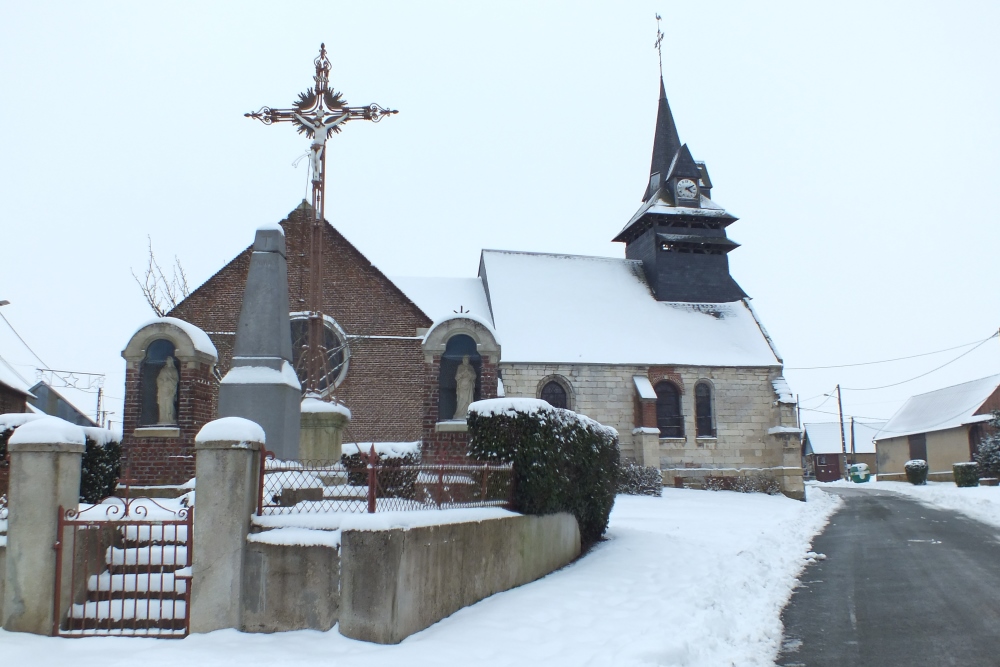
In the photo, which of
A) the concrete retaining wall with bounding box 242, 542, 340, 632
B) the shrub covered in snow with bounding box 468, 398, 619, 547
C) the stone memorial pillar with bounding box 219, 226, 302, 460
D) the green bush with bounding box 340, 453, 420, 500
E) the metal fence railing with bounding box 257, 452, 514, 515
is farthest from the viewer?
the stone memorial pillar with bounding box 219, 226, 302, 460

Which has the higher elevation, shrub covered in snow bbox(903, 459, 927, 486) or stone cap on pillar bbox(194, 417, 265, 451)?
stone cap on pillar bbox(194, 417, 265, 451)

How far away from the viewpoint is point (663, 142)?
3441 centimetres

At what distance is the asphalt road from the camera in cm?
643

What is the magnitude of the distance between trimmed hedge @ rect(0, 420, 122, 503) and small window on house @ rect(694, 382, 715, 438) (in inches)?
824

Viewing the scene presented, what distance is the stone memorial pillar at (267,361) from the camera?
9836 millimetres

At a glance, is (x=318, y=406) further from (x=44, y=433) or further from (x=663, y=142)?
(x=663, y=142)

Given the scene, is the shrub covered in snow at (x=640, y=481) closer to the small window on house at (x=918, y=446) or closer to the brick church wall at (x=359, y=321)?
the brick church wall at (x=359, y=321)

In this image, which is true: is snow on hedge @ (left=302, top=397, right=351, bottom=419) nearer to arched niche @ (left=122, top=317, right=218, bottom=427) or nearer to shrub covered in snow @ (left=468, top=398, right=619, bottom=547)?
arched niche @ (left=122, top=317, right=218, bottom=427)

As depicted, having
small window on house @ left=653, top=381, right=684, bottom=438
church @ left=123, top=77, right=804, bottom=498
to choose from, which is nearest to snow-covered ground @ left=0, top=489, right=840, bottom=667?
church @ left=123, top=77, right=804, bottom=498

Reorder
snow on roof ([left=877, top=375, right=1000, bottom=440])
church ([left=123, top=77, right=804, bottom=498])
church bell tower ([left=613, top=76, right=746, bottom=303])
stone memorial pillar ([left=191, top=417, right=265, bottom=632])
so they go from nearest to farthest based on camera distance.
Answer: stone memorial pillar ([left=191, top=417, right=265, bottom=632]) → church ([left=123, top=77, right=804, bottom=498]) → church bell tower ([left=613, top=76, right=746, bottom=303]) → snow on roof ([left=877, top=375, right=1000, bottom=440])

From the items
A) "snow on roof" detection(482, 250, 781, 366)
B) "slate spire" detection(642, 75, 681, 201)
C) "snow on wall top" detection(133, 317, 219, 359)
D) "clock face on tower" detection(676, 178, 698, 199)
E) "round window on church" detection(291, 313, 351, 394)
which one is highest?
"slate spire" detection(642, 75, 681, 201)

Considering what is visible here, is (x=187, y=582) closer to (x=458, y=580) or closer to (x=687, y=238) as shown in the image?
(x=458, y=580)

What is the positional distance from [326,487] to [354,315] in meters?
Result: 13.4

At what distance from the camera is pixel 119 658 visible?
5.65 metres
